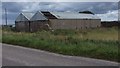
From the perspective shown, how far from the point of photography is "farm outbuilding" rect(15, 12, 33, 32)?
235ft

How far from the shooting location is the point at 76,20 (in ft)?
237

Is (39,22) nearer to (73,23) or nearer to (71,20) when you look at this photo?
(71,20)

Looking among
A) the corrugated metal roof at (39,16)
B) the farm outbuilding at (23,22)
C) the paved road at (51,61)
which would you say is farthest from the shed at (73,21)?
the paved road at (51,61)

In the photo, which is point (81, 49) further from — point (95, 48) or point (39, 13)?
point (39, 13)

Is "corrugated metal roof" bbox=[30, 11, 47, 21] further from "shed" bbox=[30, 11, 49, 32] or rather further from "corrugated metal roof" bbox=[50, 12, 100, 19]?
"corrugated metal roof" bbox=[50, 12, 100, 19]

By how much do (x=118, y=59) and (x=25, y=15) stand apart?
61134 mm

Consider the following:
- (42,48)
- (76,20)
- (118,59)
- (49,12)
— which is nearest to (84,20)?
(76,20)

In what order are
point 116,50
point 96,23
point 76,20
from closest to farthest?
point 116,50
point 76,20
point 96,23

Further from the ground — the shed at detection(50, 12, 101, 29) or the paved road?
the paved road

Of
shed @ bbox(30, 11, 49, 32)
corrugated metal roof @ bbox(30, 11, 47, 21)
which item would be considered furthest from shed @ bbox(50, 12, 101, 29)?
corrugated metal roof @ bbox(30, 11, 47, 21)

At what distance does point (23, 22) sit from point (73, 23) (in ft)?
40.4

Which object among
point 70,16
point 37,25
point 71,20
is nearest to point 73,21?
point 71,20

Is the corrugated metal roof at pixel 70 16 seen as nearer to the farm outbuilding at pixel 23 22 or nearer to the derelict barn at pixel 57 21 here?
the derelict barn at pixel 57 21

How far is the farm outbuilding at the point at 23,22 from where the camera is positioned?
7175cm
